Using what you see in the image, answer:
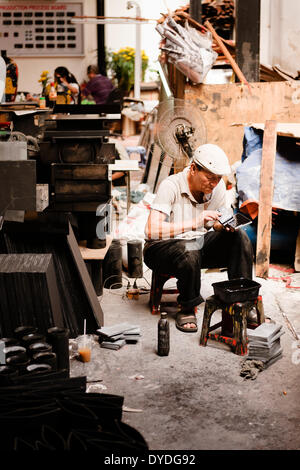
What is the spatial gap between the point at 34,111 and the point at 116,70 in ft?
36.3

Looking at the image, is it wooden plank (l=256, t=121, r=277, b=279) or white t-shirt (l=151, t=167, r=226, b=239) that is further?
wooden plank (l=256, t=121, r=277, b=279)

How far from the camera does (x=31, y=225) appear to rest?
13.7 ft

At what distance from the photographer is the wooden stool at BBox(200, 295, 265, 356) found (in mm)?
3883

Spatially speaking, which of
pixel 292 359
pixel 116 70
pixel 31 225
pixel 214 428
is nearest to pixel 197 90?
pixel 31 225

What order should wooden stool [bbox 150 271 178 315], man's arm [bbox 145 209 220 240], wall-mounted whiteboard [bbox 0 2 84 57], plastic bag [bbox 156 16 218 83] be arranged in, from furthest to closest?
wall-mounted whiteboard [bbox 0 2 84 57] < plastic bag [bbox 156 16 218 83] < wooden stool [bbox 150 271 178 315] < man's arm [bbox 145 209 220 240]

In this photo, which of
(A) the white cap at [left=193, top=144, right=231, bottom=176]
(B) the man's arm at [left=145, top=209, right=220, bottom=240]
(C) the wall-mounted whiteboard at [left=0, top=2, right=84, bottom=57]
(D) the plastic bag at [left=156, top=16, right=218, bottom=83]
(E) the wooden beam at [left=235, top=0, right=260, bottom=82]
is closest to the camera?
(A) the white cap at [left=193, top=144, right=231, bottom=176]

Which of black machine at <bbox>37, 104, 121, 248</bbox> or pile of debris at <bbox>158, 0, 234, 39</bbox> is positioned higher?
pile of debris at <bbox>158, 0, 234, 39</bbox>

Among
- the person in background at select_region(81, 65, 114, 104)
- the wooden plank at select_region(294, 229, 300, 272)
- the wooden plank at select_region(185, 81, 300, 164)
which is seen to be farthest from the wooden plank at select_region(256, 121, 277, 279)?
the person in background at select_region(81, 65, 114, 104)

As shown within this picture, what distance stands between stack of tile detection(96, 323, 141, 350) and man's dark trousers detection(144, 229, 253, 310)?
1.49 feet

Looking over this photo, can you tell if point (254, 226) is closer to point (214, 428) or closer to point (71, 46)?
point (214, 428)

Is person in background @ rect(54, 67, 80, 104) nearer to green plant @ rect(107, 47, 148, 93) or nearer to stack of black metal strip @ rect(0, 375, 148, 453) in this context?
green plant @ rect(107, 47, 148, 93)

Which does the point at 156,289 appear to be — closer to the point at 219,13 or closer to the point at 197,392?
the point at 197,392

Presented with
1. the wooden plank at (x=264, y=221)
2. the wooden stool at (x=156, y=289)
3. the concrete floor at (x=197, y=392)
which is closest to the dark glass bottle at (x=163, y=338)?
the concrete floor at (x=197, y=392)

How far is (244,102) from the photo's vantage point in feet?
23.1
